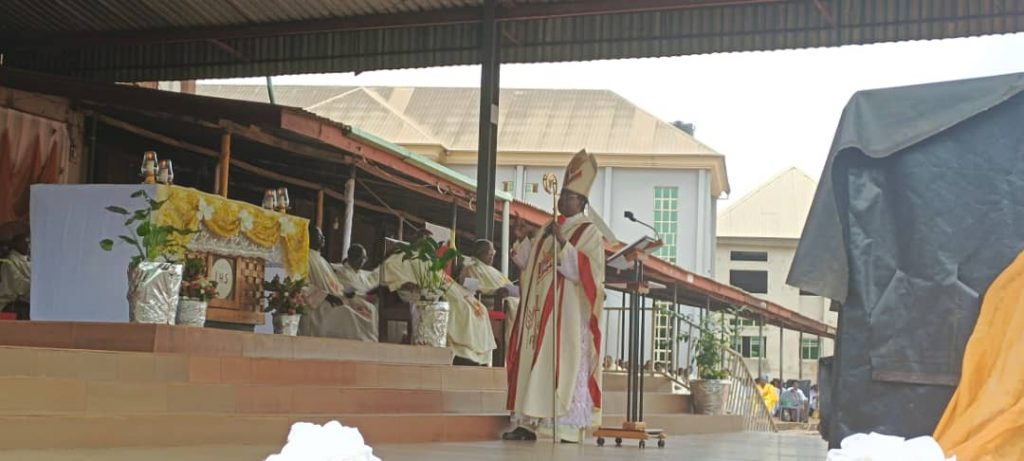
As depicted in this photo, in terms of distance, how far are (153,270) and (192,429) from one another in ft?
5.41

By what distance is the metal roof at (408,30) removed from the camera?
1194cm

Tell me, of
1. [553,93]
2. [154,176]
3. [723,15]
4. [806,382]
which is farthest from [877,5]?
[806,382]

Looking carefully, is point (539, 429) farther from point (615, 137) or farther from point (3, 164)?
point (615, 137)

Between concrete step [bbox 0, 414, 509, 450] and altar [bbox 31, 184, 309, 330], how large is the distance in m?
1.79

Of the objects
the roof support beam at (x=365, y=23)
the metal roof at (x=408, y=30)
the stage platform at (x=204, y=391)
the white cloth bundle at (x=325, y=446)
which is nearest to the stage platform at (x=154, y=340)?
the stage platform at (x=204, y=391)

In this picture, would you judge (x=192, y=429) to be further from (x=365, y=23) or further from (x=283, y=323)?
(x=365, y=23)

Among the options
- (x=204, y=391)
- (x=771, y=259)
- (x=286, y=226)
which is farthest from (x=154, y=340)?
(x=771, y=259)

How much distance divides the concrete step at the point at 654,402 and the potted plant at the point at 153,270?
461 centimetres

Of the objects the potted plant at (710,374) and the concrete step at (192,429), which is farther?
the potted plant at (710,374)

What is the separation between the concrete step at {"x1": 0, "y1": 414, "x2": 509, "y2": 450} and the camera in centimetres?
595

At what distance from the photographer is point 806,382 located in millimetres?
39094

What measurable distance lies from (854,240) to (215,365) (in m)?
3.90

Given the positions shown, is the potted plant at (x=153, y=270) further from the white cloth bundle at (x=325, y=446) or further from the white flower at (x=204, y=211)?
the white cloth bundle at (x=325, y=446)

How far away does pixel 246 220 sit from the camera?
952cm
